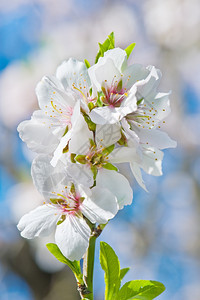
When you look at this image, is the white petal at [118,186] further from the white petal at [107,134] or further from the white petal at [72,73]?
the white petal at [72,73]

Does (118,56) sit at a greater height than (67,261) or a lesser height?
greater

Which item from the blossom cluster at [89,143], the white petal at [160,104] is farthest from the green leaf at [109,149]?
the white petal at [160,104]

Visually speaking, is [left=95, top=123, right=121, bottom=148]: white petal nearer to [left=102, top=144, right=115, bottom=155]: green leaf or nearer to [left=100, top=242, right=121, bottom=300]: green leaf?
[left=102, top=144, right=115, bottom=155]: green leaf

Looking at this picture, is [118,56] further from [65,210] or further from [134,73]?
[65,210]

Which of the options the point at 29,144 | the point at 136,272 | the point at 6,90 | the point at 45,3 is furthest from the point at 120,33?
the point at 29,144

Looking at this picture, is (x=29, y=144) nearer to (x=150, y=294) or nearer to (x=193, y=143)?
(x=150, y=294)

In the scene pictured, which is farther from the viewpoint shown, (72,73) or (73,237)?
(72,73)

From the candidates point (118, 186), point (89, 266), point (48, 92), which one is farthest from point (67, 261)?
point (48, 92)
